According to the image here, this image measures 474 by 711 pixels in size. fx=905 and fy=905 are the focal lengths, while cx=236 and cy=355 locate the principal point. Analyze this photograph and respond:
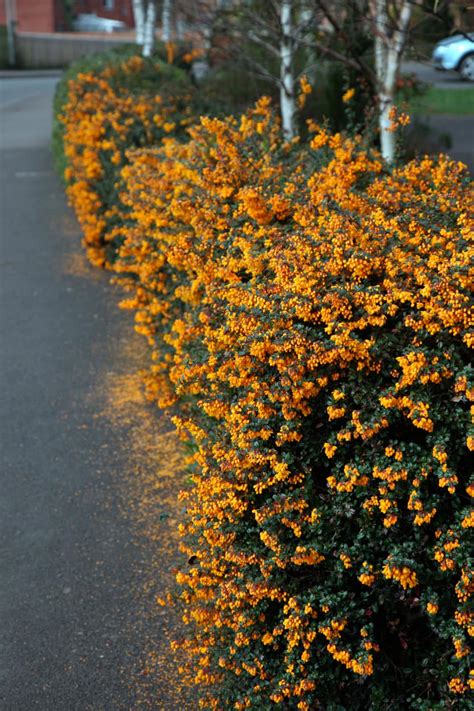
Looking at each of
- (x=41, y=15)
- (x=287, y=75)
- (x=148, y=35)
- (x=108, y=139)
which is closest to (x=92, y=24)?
(x=41, y=15)

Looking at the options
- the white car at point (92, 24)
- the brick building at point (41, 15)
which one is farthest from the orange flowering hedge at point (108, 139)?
the white car at point (92, 24)

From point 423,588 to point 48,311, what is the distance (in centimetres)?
591

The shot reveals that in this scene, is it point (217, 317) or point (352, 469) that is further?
point (217, 317)

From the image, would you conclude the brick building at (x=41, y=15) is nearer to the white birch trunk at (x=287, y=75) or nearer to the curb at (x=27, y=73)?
the curb at (x=27, y=73)

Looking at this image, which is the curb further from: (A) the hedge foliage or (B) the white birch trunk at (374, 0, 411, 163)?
(A) the hedge foliage

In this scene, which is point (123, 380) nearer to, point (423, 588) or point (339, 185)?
point (339, 185)

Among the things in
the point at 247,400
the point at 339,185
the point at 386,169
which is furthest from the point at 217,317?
the point at 386,169

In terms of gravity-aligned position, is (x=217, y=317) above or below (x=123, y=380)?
above

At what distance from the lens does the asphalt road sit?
12.1 ft

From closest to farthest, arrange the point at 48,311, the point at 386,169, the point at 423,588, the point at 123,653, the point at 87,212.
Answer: the point at 423,588 → the point at 123,653 → the point at 386,169 → the point at 48,311 → the point at 87,212

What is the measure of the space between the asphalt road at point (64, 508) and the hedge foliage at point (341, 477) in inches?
18.5

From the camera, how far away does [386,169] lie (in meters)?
5.48

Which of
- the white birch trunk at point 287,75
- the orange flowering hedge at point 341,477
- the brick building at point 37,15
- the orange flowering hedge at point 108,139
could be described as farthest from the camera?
the brick building at point 37,15

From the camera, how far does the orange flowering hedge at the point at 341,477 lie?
2861mm
